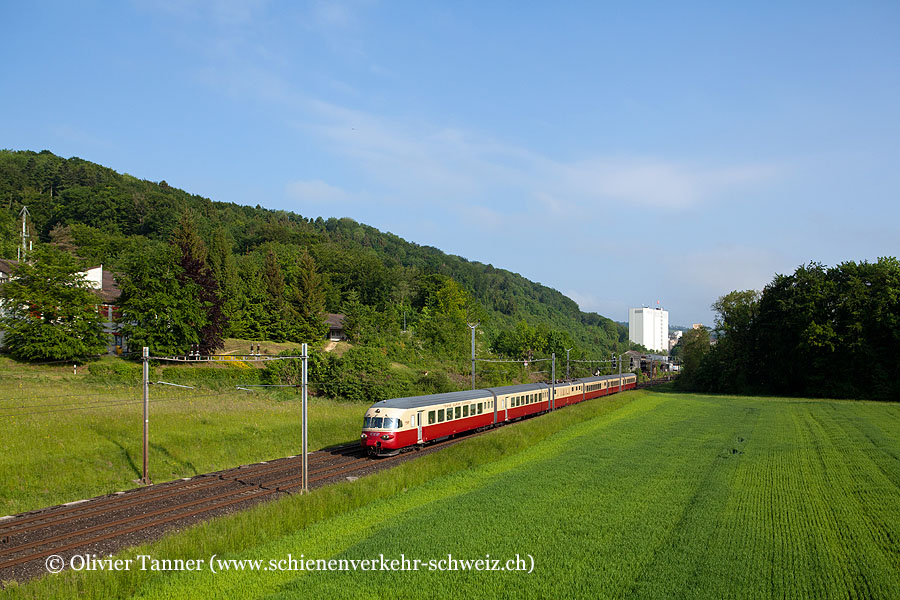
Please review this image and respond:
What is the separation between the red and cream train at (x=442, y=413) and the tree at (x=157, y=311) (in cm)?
3024

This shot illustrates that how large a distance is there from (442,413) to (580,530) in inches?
717

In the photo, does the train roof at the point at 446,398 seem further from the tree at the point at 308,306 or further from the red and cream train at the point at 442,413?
the tree at the point at 308,306

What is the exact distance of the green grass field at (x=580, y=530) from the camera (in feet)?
35.8

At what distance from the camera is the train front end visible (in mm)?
27703

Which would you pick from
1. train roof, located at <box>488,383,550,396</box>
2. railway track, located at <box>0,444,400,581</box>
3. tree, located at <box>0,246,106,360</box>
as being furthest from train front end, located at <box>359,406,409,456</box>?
tree, located at <box>0,246,106,360</box>

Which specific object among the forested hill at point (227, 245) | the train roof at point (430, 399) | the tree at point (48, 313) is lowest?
the train roof at point (430, 399)

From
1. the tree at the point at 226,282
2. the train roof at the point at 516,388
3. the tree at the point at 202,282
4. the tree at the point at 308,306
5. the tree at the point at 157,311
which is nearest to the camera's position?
the train roof at the point at 516,388

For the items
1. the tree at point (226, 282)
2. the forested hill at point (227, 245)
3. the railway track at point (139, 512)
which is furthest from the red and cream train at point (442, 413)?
the tree at point (226, 282)

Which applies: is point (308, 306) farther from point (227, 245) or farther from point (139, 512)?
point (139, 512)

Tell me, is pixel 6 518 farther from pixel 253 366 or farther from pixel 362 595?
pixel 253 366

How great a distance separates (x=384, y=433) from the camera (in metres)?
27.8

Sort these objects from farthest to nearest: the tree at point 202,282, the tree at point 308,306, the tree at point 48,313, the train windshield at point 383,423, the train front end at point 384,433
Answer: the tree at point 308,306 < the tree at point 202,282 < the tree at point 48,313 < the train windshield at point 383,423 < the train front end at point 384,433

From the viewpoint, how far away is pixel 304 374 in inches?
810

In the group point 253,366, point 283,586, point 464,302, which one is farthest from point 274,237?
point 283,586
